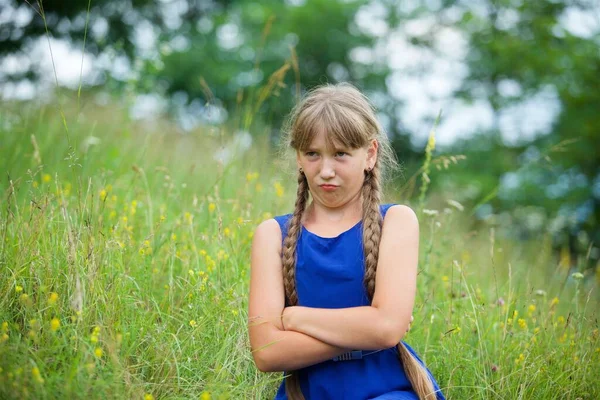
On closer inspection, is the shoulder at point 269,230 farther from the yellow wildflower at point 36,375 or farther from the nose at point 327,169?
the yellow wildflower at point 36,375

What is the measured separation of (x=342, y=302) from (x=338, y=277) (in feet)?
0.30

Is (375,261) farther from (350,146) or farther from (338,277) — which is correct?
(350,146)

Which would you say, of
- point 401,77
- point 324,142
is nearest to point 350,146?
point 324,142

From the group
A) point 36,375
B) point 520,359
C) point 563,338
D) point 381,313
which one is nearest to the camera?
point 36,375

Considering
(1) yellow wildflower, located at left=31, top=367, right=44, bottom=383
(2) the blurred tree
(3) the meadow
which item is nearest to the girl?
(3) the meadow

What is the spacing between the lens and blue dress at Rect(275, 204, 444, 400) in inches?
90.4

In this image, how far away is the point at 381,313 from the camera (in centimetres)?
216

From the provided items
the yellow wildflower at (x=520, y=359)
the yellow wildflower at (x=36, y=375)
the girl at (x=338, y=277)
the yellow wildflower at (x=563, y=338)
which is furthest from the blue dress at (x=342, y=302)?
the yellow wildflower at (x=563, y=338)

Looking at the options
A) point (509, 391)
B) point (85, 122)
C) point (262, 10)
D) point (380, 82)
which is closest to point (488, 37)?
point (380, 82)

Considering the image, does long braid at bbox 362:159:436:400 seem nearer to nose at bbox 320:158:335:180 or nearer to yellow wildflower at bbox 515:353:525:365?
nose at bbox 320:158:335:180

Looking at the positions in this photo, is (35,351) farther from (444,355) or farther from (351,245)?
(444,355)

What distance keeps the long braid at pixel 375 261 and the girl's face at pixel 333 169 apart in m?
0.07

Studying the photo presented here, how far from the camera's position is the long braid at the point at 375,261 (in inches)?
90.4

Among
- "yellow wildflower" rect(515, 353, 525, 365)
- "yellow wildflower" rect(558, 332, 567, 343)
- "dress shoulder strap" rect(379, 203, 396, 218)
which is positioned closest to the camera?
"dress shoulder strap" rect(379, 203, 396, 218)
